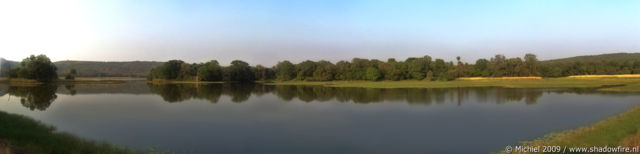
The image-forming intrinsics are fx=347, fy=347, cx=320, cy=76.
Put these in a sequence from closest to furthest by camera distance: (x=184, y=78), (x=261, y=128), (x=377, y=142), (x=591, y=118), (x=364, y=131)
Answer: (x=377, y=142) < (x=364, y=131) < (x=261, y=128) < (x=591, y=118) < (x=184, y=78)

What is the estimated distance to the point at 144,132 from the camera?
51.9 ft

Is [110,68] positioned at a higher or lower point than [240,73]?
higher

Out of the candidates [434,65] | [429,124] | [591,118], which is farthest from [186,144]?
[434,65]

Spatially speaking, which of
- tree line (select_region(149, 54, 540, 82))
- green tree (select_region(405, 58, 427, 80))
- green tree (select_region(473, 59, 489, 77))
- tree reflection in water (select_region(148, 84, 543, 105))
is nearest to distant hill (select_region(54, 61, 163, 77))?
tree line (select_region(149, 54, 540, 82))

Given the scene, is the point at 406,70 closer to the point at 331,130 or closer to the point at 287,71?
the point at 287,71

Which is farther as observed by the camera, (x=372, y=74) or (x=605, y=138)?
(x=372, y=74)

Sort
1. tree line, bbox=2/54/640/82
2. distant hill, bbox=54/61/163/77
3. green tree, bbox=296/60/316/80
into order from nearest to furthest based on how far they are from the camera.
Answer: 1. tree line, bbox=2/54/640/82
2. green tree, bbox=296/60/316/80
3. distant hill, bbox=54/61/163/77

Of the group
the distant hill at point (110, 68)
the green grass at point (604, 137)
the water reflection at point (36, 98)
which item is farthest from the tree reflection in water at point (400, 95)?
the distant hill at point (110, 68)

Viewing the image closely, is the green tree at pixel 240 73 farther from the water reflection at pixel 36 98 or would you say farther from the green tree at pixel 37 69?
the water reflection at pixel 36 98

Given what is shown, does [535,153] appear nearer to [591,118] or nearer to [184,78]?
[591,118]

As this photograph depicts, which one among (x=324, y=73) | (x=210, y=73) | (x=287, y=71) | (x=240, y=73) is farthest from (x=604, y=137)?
(x=240, y=73)

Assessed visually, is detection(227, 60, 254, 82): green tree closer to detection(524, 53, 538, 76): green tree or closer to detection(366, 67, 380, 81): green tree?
detection(366, 67, 380, 81): green tree

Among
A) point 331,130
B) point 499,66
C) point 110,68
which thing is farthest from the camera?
Answer: point 110,68

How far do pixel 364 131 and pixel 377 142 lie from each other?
7.89ft
